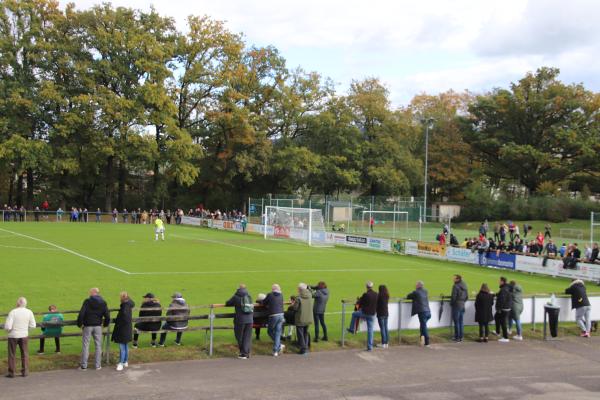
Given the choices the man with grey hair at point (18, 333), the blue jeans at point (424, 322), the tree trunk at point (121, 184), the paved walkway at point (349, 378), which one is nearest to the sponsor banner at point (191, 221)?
the tree trunk at point (121, 184)

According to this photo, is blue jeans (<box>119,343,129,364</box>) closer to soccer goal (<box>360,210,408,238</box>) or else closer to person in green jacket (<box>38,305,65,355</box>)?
person in green jacket (<box>38,305,65,355</box>)

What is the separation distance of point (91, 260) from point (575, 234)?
43.3 m

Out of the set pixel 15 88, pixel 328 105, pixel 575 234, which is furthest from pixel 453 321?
pixel 328 105

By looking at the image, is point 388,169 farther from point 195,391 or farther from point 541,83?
point 195,391

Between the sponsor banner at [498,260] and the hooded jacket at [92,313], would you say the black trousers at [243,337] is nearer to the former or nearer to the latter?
the hooded jacket at [92,313]

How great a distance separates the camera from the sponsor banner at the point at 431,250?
3500cm

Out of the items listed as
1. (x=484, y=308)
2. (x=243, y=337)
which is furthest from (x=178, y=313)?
(x=484, y=308)

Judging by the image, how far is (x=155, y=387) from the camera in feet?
34.9

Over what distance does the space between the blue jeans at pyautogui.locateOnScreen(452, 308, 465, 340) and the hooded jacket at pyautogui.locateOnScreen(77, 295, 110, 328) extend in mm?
8053

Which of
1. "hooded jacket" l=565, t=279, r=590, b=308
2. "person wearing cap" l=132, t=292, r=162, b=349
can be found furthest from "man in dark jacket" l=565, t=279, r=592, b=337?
"person wearing cap" l=132, t=292, r=162, b=349

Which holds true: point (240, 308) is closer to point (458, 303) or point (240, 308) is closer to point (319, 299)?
point (319, 299)

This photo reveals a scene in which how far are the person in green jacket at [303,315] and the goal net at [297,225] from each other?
27564 millimetres

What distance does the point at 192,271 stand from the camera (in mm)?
25734

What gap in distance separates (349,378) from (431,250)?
25.0m
